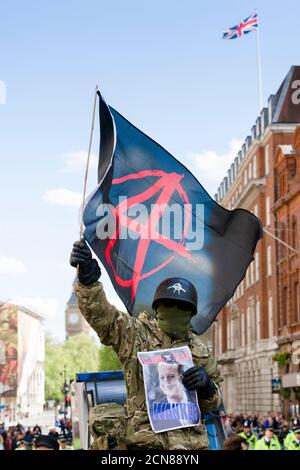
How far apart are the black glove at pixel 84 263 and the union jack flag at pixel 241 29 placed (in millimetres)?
45157

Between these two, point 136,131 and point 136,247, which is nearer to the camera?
point 136,247

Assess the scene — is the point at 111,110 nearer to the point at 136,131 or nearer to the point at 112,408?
the point at 136,131

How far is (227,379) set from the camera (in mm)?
86500

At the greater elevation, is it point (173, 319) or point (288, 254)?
point (288, 254)

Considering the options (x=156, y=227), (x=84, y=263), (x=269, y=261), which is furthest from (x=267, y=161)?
(x=84, y=263)

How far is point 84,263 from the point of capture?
4.11m

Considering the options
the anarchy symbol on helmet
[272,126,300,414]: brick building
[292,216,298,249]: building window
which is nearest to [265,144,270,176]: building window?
[272,126,300,414]: brick building

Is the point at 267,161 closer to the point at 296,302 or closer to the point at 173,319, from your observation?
the point at 296,302

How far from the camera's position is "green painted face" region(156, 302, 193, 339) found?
14.2 feet

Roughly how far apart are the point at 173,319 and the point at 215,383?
404mm

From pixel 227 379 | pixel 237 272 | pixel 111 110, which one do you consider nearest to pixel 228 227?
pixel 237 272

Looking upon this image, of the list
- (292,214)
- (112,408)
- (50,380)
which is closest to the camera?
(112,408)
